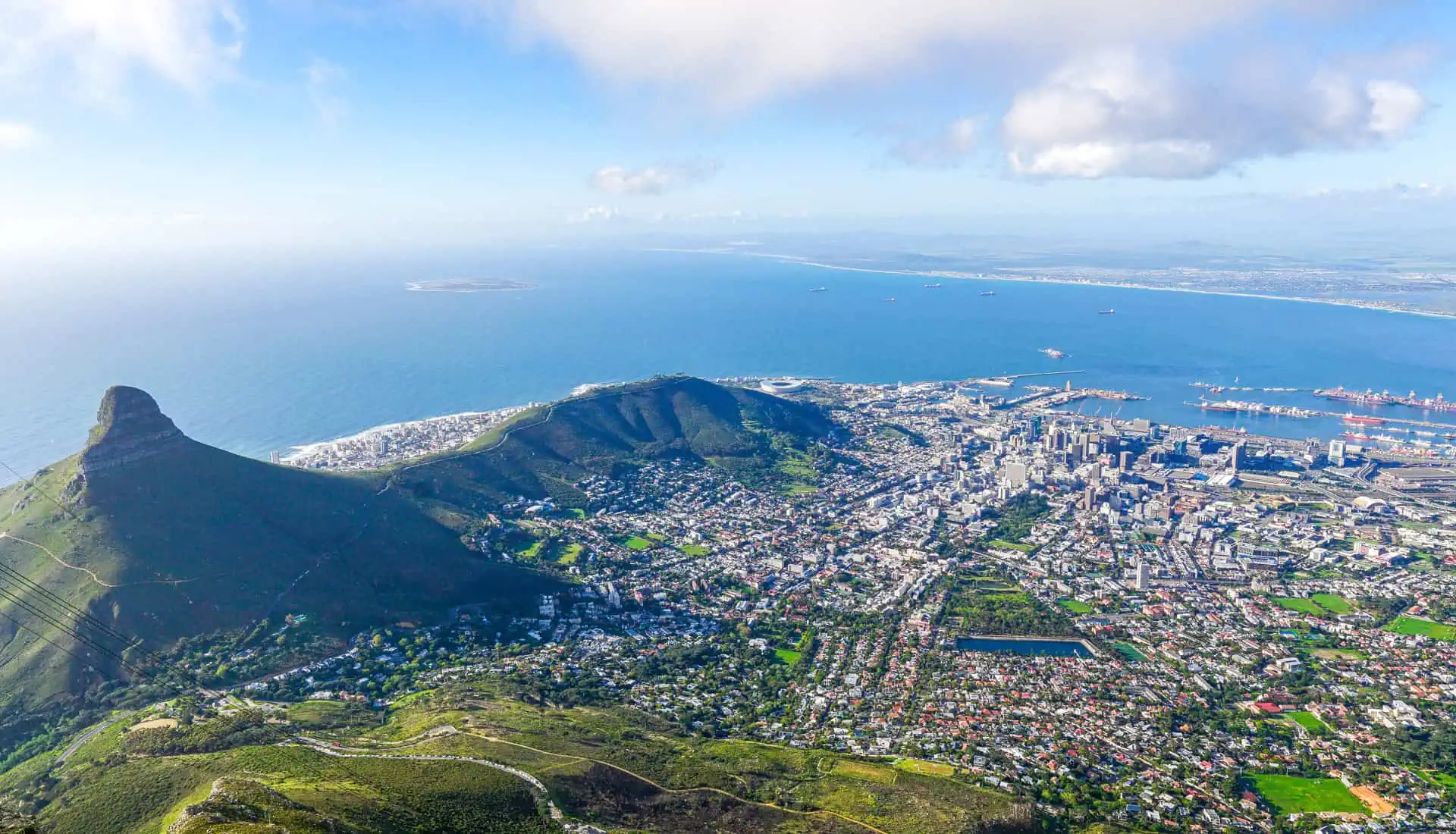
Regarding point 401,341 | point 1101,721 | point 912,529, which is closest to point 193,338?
point 401,341

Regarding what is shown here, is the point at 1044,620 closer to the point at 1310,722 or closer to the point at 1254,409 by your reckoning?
the point at 1310,722

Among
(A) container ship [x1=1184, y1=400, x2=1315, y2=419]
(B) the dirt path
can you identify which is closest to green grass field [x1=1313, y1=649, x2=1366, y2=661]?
(B) the dirt path

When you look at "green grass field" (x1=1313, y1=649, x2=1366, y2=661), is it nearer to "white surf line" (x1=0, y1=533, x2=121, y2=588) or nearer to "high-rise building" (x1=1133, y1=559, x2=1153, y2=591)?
"high-rise building" (x1=1133, y1=559, x2=1153, y2=591)

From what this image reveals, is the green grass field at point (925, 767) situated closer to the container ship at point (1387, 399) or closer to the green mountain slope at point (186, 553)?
the green mountain slope at point (186, 553)

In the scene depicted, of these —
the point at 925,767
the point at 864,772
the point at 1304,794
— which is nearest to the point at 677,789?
the point at 864,772

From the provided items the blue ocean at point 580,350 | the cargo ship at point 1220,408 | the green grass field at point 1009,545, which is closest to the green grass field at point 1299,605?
the green grass field at point 1009,545

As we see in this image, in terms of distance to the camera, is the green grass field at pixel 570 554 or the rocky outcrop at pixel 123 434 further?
the green grass field at pixel 570 554
